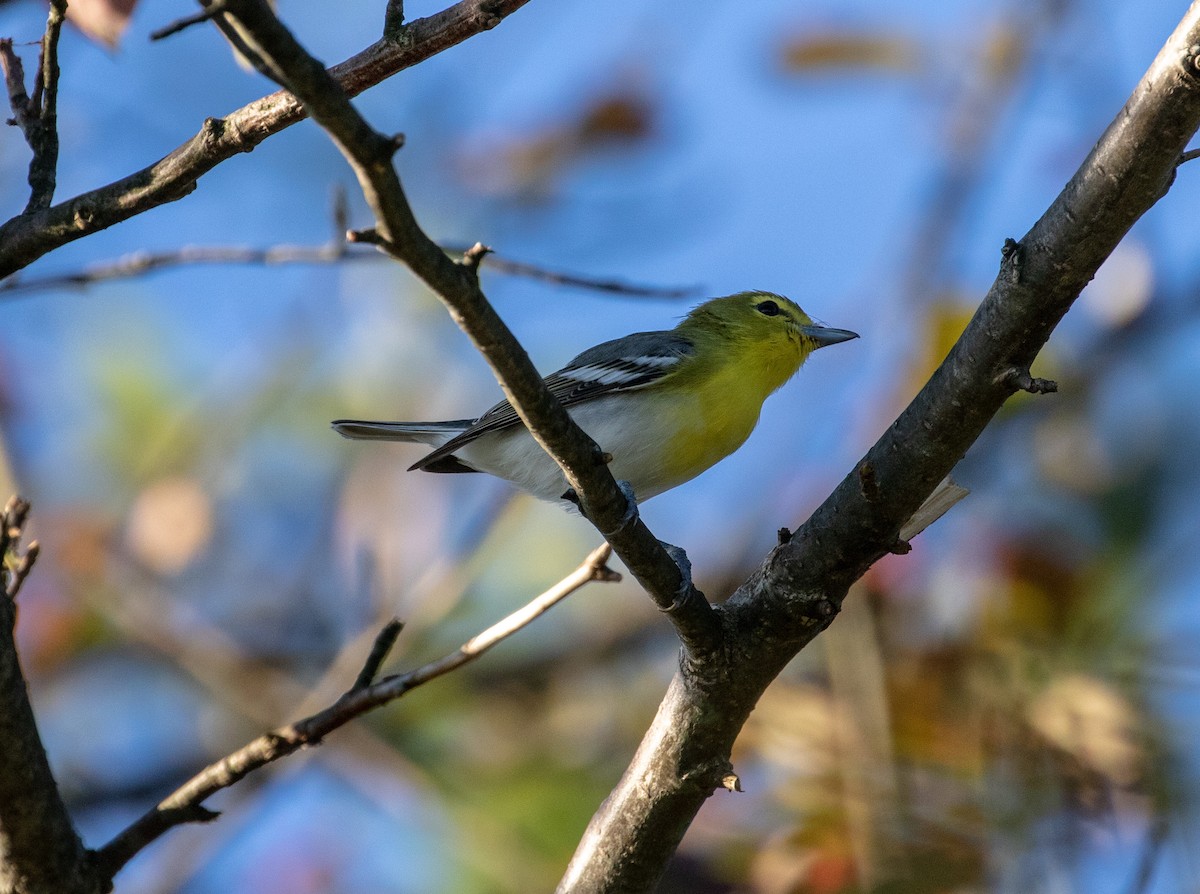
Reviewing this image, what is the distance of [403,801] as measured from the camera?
5383 millimetres

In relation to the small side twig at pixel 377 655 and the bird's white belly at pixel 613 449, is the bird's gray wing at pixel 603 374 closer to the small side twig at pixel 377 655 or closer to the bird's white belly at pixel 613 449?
the bird's white belly at pixel 613 449

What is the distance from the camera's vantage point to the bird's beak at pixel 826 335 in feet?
16.9

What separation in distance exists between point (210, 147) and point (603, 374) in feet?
7.87

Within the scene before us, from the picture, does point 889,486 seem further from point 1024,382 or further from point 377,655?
point 377,655

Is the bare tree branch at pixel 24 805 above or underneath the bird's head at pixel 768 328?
underneath

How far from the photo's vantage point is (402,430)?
4.89m

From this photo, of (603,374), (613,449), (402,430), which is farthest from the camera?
(402,430)

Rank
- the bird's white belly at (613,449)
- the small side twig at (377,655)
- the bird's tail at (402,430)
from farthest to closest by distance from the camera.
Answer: the bird's tail at (402,430) < the bird's white belly at (613,449) < the small side twig at (377,655)

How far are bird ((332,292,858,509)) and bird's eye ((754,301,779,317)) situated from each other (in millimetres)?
211

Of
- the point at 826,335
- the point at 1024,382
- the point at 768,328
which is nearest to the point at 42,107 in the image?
the point at 1024,382

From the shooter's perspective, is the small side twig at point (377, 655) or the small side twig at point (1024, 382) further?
the small side twig at point (377, 655)

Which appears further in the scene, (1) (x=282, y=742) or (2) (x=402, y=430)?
(2) (x=402, y=430)

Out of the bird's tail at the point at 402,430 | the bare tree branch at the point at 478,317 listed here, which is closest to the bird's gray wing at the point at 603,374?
Answer: the bird's tail at the point at 402,430

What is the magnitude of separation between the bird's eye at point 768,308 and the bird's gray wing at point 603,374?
56 centimetres
